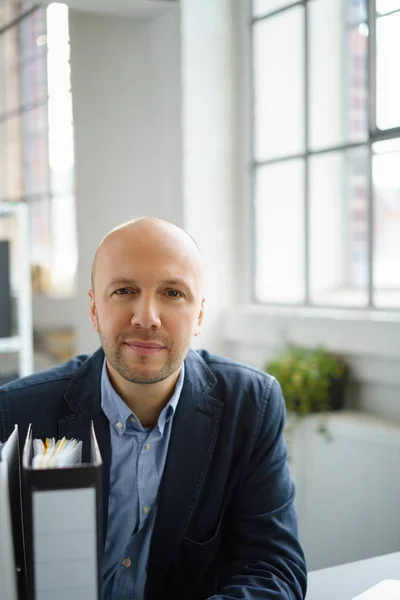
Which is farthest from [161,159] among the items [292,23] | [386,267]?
[386,267]

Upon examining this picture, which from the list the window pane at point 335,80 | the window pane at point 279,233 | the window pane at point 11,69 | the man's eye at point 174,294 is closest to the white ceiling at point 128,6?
the window pane at point 335,80

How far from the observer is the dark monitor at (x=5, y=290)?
3.35 m

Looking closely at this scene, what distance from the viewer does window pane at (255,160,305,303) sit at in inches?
133

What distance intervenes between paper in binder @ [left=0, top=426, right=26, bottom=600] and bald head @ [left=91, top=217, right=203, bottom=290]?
448 mm

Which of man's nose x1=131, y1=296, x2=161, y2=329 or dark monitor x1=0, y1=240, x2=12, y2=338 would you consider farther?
dark monitor x1=0, y1=240, x2=12, y2=338

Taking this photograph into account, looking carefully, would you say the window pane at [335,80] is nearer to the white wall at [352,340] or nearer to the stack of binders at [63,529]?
the white wall at [352,340]

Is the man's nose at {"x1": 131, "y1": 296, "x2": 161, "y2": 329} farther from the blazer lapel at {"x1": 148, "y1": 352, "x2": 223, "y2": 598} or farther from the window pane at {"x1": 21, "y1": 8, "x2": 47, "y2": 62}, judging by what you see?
the window pane at {"x1": 21, "y1": 8, "x2": 47, "y2": 62}

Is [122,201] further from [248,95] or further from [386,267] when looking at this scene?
[386,267]

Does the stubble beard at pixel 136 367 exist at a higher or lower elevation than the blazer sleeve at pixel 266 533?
higher

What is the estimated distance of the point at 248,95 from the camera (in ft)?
11.3

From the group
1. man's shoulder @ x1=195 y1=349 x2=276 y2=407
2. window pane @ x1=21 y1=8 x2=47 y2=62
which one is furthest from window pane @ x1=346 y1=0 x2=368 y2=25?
window pane @ x1=21 y1=8 x2=47 y2=62

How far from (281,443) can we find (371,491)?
3.59 ft

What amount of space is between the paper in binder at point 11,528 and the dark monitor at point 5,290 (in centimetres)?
237

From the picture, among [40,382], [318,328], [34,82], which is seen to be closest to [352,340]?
[318,328]
